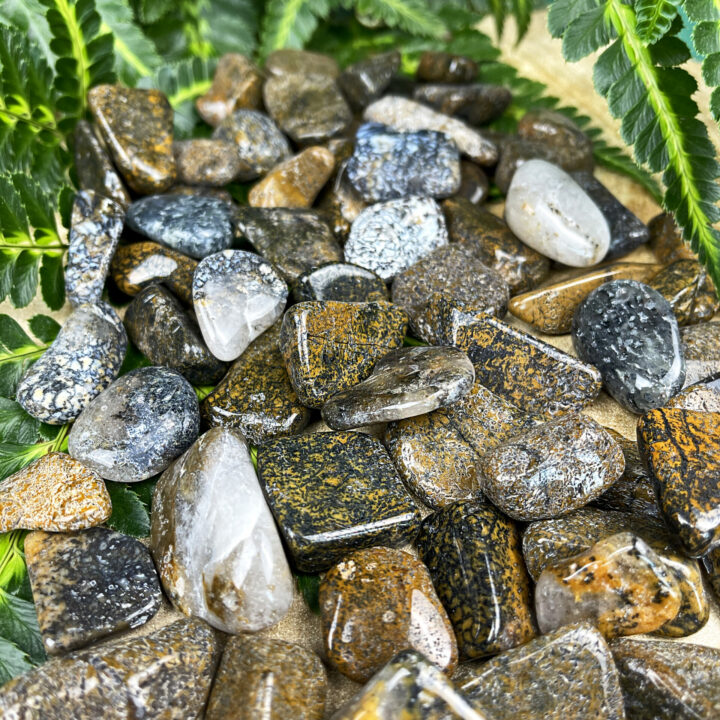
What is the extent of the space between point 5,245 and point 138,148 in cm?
51

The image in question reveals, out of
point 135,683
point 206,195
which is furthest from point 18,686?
point 206,195

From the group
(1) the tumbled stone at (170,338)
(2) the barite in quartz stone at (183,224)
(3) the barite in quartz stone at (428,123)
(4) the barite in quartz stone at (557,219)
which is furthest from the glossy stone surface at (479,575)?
(3) the barite in quartz stone at (428,123)

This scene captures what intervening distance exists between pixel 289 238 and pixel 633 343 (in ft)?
3.18

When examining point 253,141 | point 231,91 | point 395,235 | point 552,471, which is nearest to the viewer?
point 552,471

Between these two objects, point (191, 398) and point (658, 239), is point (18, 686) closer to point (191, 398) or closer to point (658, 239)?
point (191, 398)

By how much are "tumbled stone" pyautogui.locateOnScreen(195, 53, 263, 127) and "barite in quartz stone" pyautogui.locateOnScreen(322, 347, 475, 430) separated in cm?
134

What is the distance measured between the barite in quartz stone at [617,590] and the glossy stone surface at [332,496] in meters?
0.34

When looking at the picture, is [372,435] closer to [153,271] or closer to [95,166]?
[153,271]

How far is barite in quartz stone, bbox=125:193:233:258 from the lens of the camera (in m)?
2.05

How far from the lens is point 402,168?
221cm

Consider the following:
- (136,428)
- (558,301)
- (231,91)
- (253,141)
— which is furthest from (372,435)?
(231,91)

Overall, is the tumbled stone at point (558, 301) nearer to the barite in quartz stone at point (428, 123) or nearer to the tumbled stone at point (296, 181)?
the barite in quartz stone at point (428, 123)

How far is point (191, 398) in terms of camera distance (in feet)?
5.73

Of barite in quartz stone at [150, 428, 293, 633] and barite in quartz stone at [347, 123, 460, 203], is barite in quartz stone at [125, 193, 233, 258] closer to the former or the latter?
barite in quartz stone at [347, 123, 460, 203]
